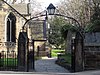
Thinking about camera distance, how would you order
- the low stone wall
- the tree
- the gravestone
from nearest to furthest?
1. the gravestone
2. the low stone wall
3. the tree

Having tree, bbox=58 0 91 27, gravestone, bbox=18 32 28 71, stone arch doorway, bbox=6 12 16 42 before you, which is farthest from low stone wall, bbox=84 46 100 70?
stone arch doorway, bbox=6 12 16 42

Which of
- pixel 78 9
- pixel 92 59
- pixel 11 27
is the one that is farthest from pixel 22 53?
pixel 78 9

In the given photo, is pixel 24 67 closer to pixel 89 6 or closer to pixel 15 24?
pixel 89 6

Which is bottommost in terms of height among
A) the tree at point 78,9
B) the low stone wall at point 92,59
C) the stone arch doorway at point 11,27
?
the low stone wall at point 92,59

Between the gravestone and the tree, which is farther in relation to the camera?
the tree

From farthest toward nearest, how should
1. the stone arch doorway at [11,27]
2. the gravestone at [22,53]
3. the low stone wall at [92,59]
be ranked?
the stone arch doorway at [11,27] → the low stone wall at [92,59] → the gravestone at [22,53]

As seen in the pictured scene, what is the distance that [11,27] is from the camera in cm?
4003

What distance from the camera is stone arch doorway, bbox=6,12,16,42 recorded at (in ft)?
129

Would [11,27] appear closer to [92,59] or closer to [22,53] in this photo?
[22,53]

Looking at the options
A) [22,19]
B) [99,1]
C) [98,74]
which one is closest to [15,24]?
[22,19]

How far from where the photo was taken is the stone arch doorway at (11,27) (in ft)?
129

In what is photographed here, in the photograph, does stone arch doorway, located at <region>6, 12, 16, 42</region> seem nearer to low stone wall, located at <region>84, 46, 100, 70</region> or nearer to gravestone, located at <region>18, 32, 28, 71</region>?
gravestone, located at <region>18, 32, 28, 71</region>

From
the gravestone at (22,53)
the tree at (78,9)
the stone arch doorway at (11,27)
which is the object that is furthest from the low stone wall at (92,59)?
the stone arch doorway at (11,27)

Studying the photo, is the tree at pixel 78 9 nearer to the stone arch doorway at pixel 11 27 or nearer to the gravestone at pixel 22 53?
the stone arch doorway at pixel 11 27
